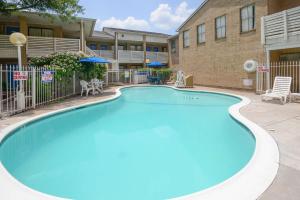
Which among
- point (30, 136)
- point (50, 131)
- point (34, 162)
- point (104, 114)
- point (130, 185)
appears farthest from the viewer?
point (104, 114)

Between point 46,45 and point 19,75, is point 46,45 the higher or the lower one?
the higher one

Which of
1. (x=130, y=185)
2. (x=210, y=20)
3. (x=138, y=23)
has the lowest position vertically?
(x=130, y=185)

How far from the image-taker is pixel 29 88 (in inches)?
438

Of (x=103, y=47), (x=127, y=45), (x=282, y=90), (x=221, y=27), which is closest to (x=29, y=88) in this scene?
(x=282, y=90)

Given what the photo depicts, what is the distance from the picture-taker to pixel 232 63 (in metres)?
18.2

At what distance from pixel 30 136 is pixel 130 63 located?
89.7 feet

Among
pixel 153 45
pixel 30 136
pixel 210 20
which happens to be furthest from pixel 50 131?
pixel 153 45

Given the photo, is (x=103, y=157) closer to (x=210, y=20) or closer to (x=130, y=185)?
(x=130, y=185)

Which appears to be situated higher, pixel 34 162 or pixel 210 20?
pixel 210 20

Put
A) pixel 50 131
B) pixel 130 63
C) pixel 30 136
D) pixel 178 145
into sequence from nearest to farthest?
pixel 178 145 → pixel 30 136 → pixel 50 131 → pixel 130 63

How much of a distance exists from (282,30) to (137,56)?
21639 millimetres

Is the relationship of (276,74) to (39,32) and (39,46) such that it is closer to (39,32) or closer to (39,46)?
(39,46)

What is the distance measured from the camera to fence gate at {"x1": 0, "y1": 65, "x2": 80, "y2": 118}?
9.70 m

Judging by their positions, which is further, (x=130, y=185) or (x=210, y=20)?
(x=210, y=20)
